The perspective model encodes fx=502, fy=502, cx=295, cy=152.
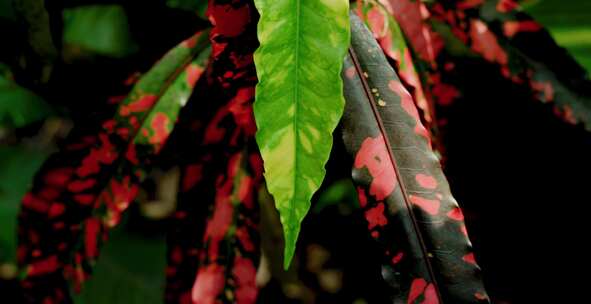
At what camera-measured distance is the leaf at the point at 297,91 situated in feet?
1.34

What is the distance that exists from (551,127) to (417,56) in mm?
297

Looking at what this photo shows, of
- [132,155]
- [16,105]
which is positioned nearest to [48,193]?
[132,155]

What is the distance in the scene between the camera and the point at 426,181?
0.48 meters

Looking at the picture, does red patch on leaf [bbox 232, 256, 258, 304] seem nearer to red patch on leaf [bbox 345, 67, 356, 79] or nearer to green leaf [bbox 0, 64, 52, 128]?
red patch on leaf [bbox 345, 67, 356, 79]

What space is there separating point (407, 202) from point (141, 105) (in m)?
0.36

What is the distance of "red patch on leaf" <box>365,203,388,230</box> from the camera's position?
1.56 ft

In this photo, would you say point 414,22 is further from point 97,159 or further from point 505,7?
point 97,159

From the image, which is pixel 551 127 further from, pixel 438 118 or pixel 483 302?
pixel 483 302

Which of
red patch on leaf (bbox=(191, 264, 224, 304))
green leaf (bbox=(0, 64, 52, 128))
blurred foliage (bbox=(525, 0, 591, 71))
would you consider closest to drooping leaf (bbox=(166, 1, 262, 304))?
red patch on leaf (bbox=(191, 264, 224, 304))

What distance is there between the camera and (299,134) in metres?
0.41

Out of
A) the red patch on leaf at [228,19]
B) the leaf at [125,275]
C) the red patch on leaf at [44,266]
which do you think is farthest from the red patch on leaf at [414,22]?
the leaf at [125,275]

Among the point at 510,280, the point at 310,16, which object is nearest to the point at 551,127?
the point at 510,280

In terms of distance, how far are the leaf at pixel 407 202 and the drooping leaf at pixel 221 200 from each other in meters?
0.13

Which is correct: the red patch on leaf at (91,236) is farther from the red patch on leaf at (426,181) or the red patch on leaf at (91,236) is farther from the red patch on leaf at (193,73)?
the red patch on leaf at (426,181)
